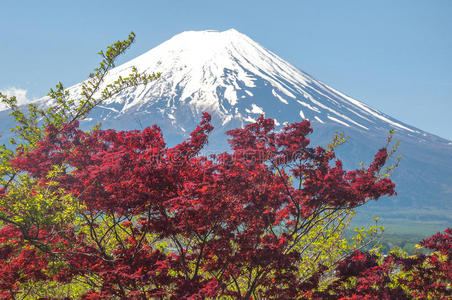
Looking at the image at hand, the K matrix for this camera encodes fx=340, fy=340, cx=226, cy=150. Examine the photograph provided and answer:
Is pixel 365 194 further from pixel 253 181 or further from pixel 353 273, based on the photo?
pixel 253 181

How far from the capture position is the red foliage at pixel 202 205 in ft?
20.4

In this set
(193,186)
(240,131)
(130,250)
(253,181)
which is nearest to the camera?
A: (193,186)

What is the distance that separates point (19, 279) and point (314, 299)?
6.13 m

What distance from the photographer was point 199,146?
7.23 m

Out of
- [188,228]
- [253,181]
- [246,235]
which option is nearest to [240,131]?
[253,181]

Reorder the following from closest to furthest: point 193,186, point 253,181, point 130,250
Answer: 1. point 193,186
2. point 130,250
3. point 253,181

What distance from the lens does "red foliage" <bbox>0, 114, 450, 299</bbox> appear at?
20.4 ft

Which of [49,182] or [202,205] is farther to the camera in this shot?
[49,182]

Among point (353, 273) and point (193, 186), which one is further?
point (353, 273)

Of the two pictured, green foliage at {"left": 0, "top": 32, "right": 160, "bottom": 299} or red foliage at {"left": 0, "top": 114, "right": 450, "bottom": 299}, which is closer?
green foliage at {"left": 0, "top": 32, "right": 160, "bottom": 299}

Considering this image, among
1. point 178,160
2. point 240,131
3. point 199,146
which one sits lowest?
point 178,160

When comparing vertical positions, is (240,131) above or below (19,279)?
above

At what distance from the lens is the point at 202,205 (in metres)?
5.55

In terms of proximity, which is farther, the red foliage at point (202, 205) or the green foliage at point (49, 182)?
the red foliage at point (202, 205)
